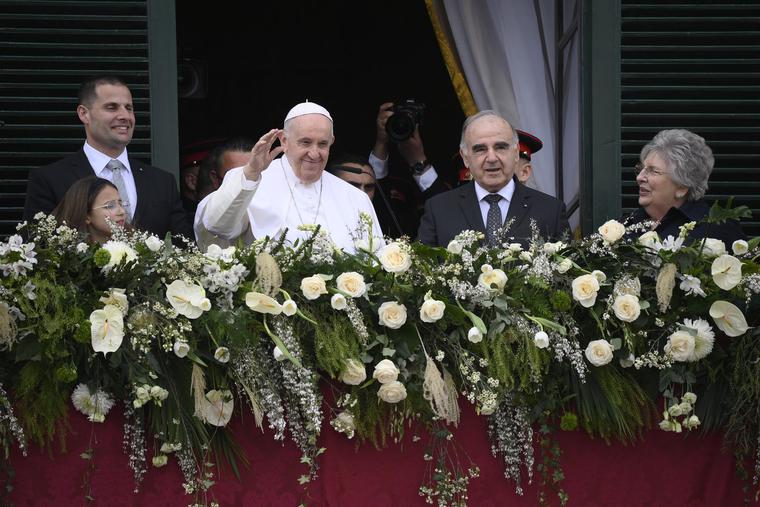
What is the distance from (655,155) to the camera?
Result: 5.63 m

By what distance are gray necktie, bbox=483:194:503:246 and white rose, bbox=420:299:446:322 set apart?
117 cm

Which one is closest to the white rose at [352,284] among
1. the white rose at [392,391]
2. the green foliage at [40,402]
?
the white rose at [392,391]

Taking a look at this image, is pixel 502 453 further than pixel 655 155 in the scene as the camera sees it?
No

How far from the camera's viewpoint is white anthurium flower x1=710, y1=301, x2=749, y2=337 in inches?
180

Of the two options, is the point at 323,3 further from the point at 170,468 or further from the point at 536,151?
the point at 170,468

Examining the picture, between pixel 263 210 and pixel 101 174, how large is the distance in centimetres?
67

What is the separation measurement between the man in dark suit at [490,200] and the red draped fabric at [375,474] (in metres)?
1.18

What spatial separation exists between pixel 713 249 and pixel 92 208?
2.25 m

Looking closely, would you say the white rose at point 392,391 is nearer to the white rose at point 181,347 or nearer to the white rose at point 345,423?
the white rose at point 345,423

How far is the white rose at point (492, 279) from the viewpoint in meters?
4.46

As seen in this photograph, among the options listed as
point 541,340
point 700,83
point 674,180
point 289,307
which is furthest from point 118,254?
point 700,83

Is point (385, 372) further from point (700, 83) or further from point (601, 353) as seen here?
point (700, 83)

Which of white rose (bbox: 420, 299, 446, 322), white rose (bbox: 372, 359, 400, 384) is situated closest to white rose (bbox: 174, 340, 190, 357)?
white rose (bbox: 372, 359, 400, 384)

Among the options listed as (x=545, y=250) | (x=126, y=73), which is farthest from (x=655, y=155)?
(x=126, y=73)
